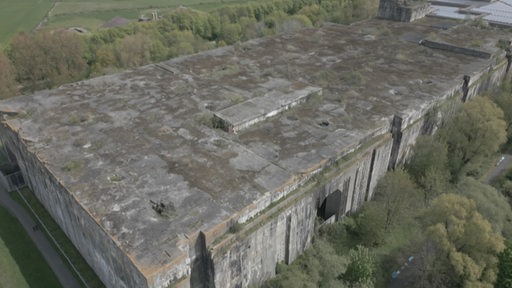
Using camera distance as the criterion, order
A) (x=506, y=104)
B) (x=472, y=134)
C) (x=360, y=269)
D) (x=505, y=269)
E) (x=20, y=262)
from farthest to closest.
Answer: (x=506, y=104)
(x=472, y=134)
(x=20, y=262)
(x=360, y=269)
(x=505, y=269)

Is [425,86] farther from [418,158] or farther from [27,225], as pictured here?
[27,225]

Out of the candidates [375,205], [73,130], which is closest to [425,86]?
[375,205]

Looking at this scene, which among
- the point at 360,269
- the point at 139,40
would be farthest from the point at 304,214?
the point at 139,40

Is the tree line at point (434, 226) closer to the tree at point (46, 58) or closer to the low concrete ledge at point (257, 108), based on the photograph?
the low concrete ledge at point (257, 108)

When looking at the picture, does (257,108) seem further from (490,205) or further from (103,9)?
(103,9)

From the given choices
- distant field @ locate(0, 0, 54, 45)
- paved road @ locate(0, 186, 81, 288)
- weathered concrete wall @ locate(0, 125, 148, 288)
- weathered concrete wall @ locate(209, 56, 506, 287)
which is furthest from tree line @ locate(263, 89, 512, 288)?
distant field @ locate(0, 0, 54, 45)

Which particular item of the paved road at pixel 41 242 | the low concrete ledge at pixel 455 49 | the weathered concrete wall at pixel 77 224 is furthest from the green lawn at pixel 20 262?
the low concrete ledge at pixel 455 49

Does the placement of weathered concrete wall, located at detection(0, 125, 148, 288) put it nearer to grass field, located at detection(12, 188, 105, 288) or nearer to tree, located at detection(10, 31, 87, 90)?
grass field, located at detection(12, 188, 105, 288)

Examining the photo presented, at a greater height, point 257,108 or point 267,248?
point 257,108
